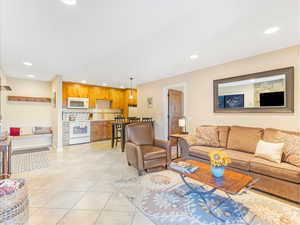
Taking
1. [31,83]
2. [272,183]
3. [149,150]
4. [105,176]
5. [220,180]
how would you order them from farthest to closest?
1. [31,83]
2. [149,150]
3. [105,176]
4. [272,183]
5. [220,180]

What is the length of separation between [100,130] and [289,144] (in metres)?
6.00

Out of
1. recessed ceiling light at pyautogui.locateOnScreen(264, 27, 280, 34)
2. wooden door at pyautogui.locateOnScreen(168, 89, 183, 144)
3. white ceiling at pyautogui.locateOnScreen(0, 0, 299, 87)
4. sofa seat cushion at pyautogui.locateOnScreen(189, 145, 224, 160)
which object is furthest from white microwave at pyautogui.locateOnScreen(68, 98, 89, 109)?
recessed ceiling light at pyautogui.locateOnScreen(264, 27, 280, 34)

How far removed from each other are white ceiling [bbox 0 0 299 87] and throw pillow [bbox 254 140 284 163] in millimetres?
1753

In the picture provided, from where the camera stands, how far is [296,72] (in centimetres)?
262

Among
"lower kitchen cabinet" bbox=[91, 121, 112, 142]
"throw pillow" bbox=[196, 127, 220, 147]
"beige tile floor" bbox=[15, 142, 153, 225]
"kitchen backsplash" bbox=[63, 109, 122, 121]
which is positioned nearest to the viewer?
"beige tile floor" bbox=[15, 142, 153, 225]

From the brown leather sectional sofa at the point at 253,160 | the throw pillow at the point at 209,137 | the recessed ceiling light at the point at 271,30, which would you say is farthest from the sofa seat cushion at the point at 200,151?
the recessed ceiling light at the point at 271,30

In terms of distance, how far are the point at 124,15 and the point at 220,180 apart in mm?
2347

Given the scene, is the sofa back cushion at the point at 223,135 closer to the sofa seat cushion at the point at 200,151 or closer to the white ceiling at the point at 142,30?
the sofa seat cushion at the point at 200,151

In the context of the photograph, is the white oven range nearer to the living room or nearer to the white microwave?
the white microwave

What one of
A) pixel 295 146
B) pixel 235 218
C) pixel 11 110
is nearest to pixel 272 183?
pixel 295 146

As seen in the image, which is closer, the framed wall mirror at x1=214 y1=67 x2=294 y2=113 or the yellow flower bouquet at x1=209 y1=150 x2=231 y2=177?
the yellow flower bouquet at x1=209 y1=150 x2=231 y2=177

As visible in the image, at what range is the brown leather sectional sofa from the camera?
198cm

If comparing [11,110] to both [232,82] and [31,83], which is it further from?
[232,82]

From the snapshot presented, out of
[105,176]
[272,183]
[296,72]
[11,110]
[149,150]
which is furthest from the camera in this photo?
[11,110]
